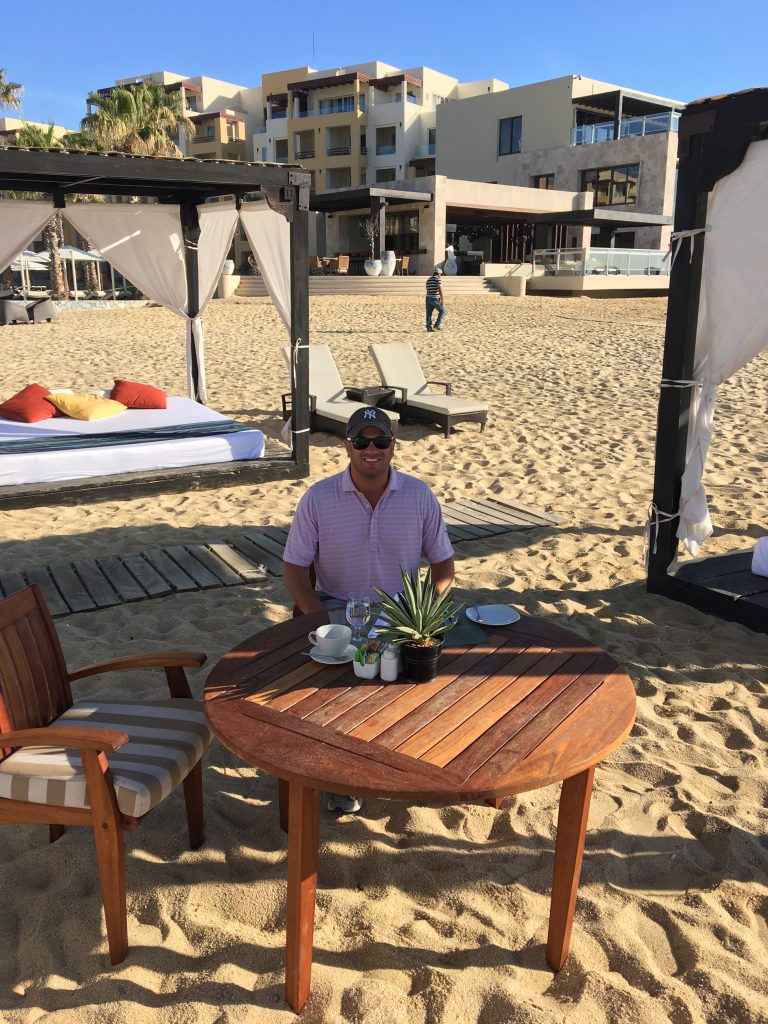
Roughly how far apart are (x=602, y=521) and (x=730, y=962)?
166 inches

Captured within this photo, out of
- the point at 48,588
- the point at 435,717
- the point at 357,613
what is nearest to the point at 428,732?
the point at 435,717

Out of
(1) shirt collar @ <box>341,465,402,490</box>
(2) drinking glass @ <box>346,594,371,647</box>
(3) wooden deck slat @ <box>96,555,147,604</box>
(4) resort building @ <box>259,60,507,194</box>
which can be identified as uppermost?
(4) resort building @ <box>259,60,507,194</box>

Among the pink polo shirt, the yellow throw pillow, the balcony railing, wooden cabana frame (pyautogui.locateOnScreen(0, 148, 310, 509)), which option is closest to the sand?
the pink polo shirt

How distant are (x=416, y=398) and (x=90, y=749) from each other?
7823 mm

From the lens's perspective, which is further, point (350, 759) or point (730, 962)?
point (730, 962)

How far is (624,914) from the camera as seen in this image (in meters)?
2.51

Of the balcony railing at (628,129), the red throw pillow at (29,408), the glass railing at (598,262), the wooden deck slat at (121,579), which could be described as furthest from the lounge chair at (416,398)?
the balcony railing at (628,129)

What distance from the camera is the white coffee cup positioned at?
8.27 ft

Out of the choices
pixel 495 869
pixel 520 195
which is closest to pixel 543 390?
pixel 495 869

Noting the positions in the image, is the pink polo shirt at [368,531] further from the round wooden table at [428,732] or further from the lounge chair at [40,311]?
the lounge chair at [40,311]

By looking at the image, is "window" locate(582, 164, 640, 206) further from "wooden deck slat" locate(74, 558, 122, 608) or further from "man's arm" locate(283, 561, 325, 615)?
"man's arm" locate(283, 561, 325, 615)

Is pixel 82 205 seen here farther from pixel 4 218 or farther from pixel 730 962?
pixel 730 962

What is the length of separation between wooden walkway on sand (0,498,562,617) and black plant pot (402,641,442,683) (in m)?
2.88

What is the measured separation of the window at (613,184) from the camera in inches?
1344
